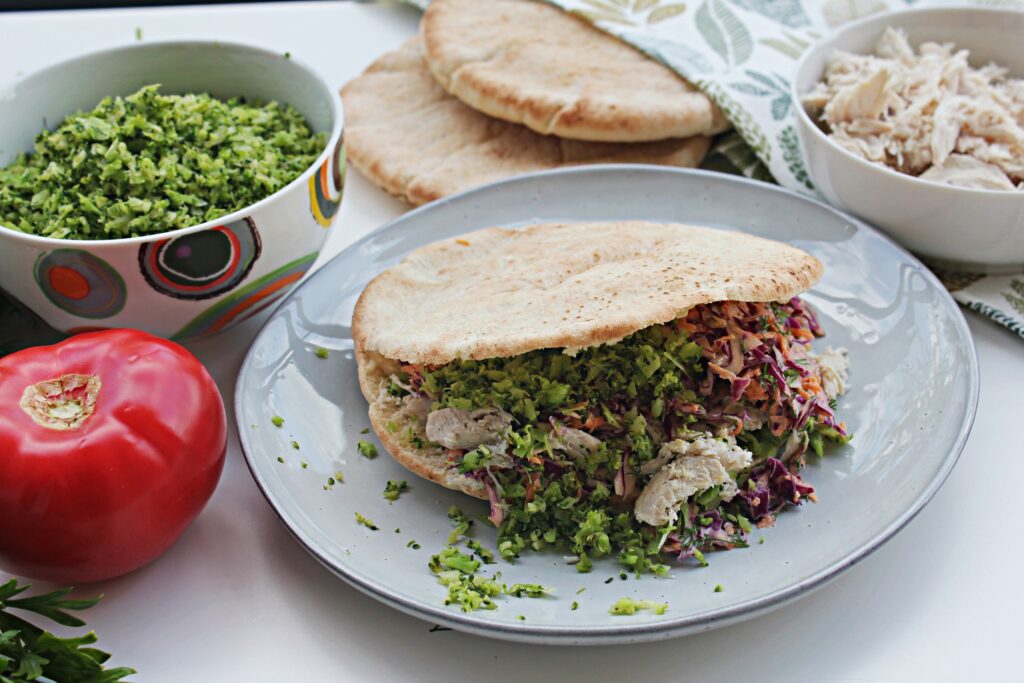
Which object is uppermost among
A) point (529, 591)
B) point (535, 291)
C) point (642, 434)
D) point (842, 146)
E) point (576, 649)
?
point (842, 146)

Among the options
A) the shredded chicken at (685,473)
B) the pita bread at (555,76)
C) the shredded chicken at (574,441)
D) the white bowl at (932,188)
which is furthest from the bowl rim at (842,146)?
the shredded chicken at (574,441)

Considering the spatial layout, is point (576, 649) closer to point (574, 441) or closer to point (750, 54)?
point (574, 441)

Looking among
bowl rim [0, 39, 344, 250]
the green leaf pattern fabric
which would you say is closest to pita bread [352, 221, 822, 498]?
bowl rim [0, 39, 344, 250]

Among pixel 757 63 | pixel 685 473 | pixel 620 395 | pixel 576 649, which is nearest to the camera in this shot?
pixel 576 649

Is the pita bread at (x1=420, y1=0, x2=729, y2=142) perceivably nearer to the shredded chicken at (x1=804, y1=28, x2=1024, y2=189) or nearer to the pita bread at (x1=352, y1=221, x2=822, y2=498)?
the shredded chicken at (x1=804, y1=28, x2=1024, y2=189)

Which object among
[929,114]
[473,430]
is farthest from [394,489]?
[929,114]

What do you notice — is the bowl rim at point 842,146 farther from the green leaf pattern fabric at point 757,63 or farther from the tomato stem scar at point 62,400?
the tomato stem scar at point 62,400

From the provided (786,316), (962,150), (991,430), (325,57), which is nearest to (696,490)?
(786,316)
